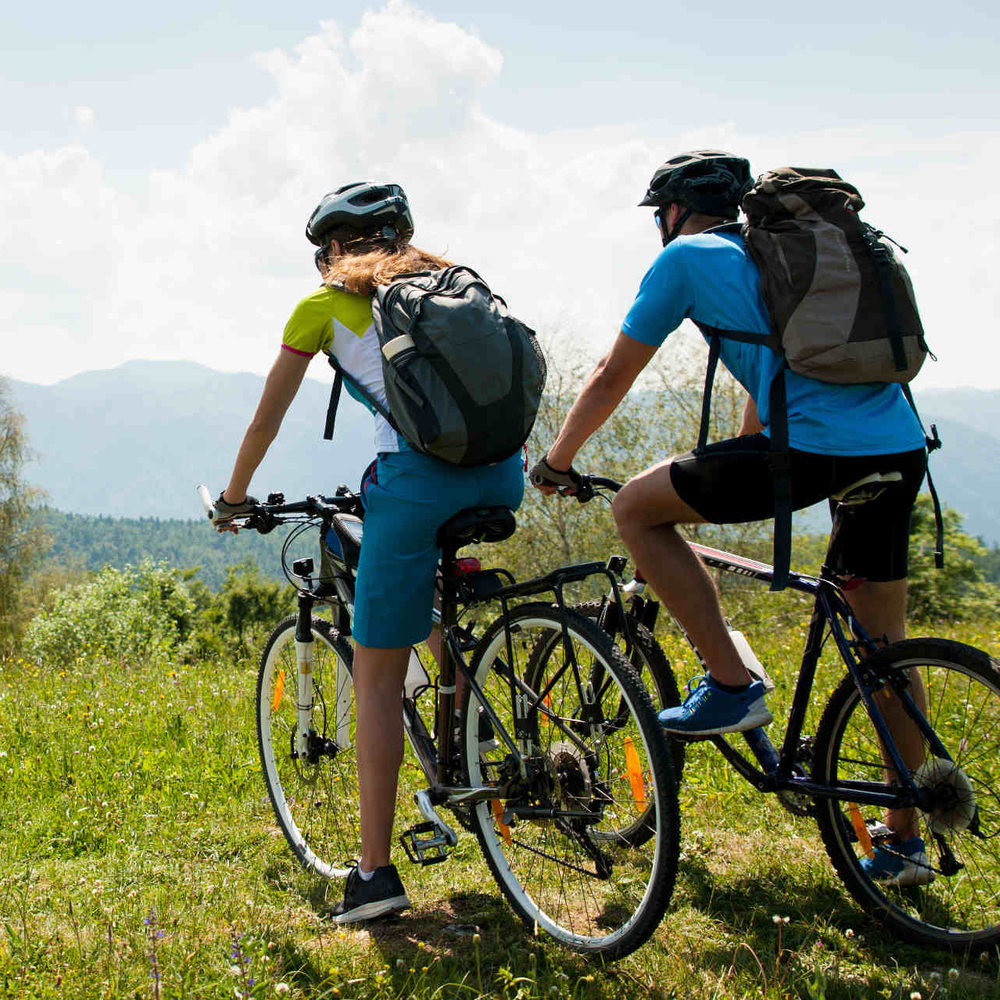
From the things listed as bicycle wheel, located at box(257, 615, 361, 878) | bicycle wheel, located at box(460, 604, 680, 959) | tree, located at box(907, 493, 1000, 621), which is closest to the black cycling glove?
bicycle wheel, located at box(460, 604, 680, 959)

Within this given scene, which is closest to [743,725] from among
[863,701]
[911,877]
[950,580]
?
[863,701]

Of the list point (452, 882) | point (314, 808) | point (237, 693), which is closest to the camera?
point (452, 882)

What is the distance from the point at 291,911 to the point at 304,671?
0.93 m

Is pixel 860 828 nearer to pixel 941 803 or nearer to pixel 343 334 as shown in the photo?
pixel 941 803

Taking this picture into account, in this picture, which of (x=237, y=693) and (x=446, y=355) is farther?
(x=237, y=693)

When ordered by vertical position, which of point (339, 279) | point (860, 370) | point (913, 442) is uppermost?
point (339, 279)

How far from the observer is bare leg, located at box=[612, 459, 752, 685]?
3117 mm

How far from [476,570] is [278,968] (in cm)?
135

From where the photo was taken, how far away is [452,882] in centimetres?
366

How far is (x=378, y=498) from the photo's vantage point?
10.3ft

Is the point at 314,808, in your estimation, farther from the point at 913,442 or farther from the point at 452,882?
the point at 913,442

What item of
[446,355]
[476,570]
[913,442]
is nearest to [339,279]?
[446,355]

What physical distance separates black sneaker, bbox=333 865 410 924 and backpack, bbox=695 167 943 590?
1.63m

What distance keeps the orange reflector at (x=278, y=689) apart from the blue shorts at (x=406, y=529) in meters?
1.17
